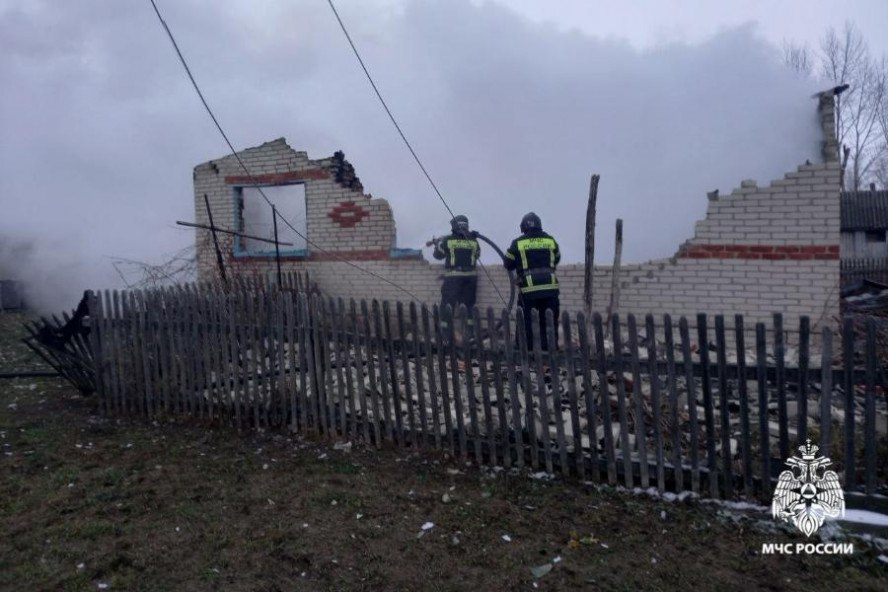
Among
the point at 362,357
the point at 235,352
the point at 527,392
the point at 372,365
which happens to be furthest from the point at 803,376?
the point at 235,352

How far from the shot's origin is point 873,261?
22.1 meters

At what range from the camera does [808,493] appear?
11.6 ft

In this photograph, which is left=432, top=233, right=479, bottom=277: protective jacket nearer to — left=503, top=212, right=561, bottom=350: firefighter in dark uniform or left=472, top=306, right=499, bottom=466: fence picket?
→ left=503, top=212, right=561, bottom=350: firefighter in dark uniform

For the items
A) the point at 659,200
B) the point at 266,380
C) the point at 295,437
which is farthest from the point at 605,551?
the point at 659,200

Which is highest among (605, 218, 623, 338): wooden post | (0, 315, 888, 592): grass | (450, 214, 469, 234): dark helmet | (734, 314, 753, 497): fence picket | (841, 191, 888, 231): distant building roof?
(841, 191, 888, 231): distant building roof

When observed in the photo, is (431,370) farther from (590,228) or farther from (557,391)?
(590,228)

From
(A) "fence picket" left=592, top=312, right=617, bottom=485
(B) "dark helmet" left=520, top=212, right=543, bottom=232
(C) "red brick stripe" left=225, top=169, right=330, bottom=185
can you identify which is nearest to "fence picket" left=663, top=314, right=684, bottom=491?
(A) "fence picket" left=592, top=312, right=617, bottom=485

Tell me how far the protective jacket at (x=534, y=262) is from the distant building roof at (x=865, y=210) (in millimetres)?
25557

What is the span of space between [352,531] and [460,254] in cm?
Result: 552

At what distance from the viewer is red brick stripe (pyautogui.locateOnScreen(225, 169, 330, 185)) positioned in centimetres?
1083

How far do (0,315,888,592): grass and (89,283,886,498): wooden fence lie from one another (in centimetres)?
26

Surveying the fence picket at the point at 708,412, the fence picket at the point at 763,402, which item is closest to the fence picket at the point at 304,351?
the fence picket at the point at 708,412

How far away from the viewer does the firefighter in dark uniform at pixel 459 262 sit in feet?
28.6

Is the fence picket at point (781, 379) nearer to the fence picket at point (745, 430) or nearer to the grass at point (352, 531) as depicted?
the fence picket at point (745, 430)
